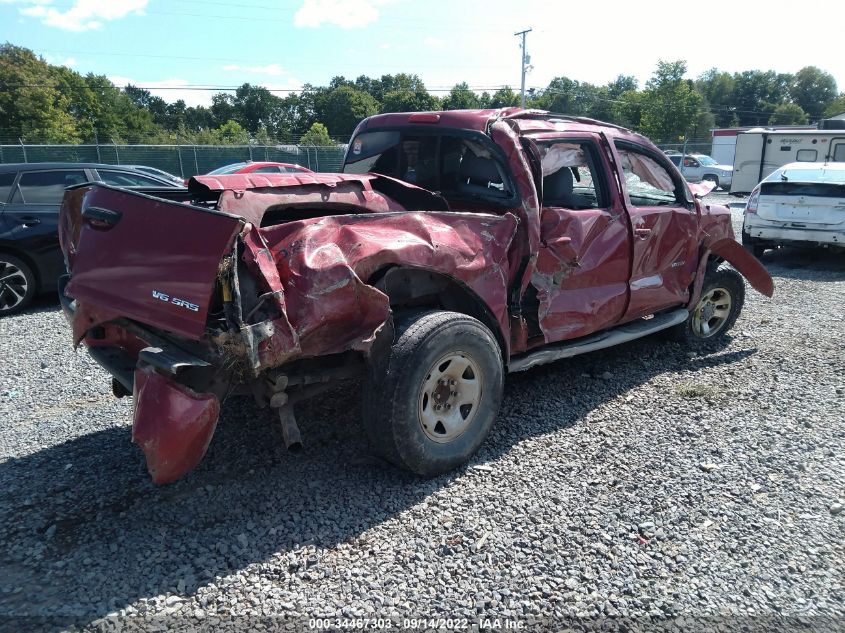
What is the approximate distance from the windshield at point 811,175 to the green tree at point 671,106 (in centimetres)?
3940

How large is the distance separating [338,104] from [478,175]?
8015cm

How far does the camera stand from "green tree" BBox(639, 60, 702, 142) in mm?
47406

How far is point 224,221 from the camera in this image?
2.96m

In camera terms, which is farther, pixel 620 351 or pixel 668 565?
pixel 620 351

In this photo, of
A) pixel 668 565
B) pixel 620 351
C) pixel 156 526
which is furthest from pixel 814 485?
pixel 156 526

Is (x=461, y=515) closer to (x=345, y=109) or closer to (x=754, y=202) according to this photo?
(x=754, y=202)

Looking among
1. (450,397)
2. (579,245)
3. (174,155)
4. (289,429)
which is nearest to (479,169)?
(579,245)

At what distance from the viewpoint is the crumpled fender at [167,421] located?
9.63ft

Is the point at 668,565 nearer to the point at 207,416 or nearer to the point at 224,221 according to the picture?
the point at 207,416

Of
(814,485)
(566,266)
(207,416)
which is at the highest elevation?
(566,266)

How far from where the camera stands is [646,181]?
5.46 metres

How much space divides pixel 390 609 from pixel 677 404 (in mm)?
3009

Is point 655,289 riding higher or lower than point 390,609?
higher

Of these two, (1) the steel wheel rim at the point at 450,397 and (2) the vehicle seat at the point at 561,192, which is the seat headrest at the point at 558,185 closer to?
(2) the vehicle seat at the point at 561,192
